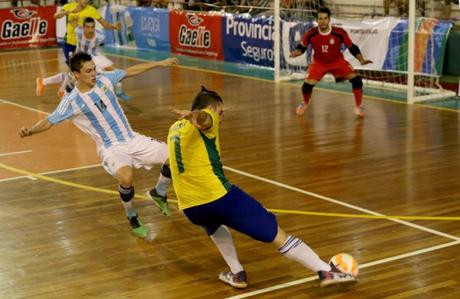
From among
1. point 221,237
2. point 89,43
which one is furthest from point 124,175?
point 89,43

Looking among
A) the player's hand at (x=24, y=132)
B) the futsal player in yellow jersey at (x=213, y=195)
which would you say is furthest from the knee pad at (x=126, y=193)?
the futsal player in yellow jersey at (x=213, y=195)

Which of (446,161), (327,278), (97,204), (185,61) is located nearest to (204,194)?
(327,278)

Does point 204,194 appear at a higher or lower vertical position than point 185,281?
higher

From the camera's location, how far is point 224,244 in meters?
7.63

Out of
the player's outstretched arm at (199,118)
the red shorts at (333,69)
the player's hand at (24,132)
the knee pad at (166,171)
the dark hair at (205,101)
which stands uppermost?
the dark hair at (205,101)

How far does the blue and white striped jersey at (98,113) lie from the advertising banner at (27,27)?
17689 millimetres

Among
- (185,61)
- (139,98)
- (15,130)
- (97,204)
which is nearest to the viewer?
(97,204)

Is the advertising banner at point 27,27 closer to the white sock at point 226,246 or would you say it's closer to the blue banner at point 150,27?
the blue banner at point 150,27

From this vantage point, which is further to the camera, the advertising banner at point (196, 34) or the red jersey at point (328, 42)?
the advertising banner at point (196, 34)

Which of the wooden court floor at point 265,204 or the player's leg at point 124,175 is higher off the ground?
the player's leg at point 124,175

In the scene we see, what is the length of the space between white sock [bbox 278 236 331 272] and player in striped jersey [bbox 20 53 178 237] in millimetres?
2293

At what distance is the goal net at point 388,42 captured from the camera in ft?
55.9

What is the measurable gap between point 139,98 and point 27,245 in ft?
29.3

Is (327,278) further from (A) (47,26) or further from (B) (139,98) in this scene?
(A) (47,26)
